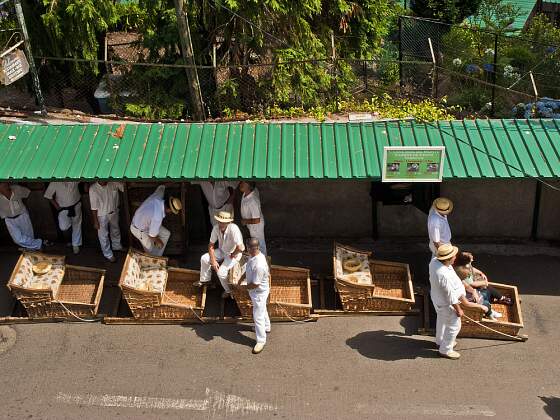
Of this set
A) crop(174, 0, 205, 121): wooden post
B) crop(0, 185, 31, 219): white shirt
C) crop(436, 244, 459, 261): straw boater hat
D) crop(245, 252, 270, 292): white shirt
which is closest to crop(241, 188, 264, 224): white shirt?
crop(245, 252, 270, 292): white shirt

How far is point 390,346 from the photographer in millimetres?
8117

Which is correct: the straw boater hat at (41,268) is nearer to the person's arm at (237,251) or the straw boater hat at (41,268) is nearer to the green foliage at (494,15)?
the person's arm at (237,251)

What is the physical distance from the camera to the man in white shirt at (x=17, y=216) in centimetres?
939

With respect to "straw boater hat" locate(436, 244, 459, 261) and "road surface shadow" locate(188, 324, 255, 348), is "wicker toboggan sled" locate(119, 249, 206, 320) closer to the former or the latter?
"road surface shadow" locate(188, 324, 255, 348)

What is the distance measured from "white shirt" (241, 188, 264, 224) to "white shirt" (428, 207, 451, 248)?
2.50 metres

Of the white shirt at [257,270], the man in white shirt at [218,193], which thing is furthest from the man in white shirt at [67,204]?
the white shirt at [257,270]

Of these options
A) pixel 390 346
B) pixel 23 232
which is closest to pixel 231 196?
pixel 390 346

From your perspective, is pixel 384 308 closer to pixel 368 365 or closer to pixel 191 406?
pixel 368 365

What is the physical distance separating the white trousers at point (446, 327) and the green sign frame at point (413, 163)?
5.98 ft

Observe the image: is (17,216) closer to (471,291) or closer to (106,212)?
(106,212)

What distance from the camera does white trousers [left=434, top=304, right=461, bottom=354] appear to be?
7.49 m

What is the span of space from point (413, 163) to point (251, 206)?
241cm

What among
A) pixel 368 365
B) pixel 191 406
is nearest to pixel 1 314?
pixel 191 406

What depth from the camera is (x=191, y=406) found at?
289 inches
